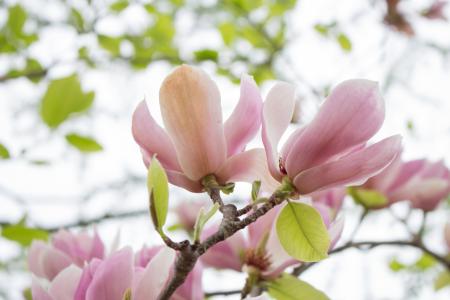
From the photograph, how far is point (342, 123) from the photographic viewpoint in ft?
1.24

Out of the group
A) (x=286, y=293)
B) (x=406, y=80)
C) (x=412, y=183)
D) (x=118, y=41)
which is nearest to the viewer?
(x=286, y=293)

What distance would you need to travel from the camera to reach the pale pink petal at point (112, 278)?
40 cm

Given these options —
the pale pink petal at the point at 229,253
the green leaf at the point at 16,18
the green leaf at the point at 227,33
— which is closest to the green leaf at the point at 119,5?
the green leaf at the point at 16,18

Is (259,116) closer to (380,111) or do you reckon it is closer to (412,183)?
(380,111)

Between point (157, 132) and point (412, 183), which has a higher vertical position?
point (157, 132)

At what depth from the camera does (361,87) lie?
0.38 meters

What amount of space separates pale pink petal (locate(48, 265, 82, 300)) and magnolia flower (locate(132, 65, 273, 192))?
0.32 feet

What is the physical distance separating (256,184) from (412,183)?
0.40 meters

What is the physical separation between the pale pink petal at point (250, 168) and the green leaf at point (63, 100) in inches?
15.0

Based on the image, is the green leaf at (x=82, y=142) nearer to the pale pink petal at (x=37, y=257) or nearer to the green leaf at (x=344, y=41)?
the pale pink petal at (x=37, y=257)

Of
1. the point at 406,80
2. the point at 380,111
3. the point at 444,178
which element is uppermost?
the point at 380,111

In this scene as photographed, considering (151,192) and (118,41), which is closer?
(151,192)

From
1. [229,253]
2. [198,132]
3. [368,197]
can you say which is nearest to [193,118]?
[198,132]

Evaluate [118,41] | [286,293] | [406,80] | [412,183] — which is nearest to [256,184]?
[286,293]
